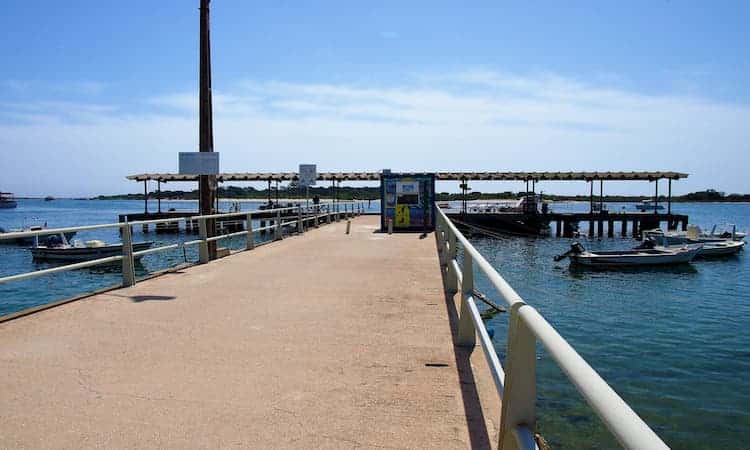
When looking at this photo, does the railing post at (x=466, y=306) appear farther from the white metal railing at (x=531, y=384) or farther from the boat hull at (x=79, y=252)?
the boat hull at (x=79, y=252)

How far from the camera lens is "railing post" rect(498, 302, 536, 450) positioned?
2.71 m

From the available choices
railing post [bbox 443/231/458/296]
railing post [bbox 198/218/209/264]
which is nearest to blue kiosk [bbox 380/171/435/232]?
railing post [bbox 198/218/209/264]

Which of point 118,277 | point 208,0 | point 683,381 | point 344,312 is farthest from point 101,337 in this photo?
point 118,277

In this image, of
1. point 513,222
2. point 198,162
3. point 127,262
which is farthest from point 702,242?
point 127,262

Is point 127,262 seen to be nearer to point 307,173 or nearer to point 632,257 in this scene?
point 307,173

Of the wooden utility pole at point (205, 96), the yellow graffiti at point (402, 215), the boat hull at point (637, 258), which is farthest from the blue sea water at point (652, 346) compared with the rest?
the wooden utility pole at point (205, 96)

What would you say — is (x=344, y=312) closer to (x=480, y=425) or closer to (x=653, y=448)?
(x=480, y=425)

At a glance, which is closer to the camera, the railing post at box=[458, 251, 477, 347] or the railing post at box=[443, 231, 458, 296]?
the railing post at box=[458, 251, 477, 347]

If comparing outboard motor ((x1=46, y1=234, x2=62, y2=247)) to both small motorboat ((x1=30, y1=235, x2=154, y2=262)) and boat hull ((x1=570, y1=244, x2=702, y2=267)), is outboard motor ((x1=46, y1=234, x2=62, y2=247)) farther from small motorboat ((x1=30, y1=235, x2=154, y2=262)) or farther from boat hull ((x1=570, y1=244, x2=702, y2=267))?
boat hull ((x1=570, y1=244, x2=702, y2=267))

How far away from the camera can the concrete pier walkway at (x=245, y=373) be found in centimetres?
370

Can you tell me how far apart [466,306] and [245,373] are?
2.13m

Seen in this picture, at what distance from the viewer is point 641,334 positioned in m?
15.0

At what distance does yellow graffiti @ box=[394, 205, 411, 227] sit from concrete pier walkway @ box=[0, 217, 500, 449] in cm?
1554

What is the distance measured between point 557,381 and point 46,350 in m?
7.58
